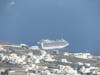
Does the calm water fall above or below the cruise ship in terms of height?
above

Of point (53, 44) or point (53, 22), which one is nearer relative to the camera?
point (53, 44)

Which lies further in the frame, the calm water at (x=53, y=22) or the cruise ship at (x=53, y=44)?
the calm water at (x=53, y=22)

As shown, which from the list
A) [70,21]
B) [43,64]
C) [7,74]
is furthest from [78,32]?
[7,74]

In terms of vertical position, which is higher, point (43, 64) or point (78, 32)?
point (78, 32)

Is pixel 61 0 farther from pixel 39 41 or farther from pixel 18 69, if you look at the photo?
pixel 18 69

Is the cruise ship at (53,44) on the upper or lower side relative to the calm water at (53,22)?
lower
